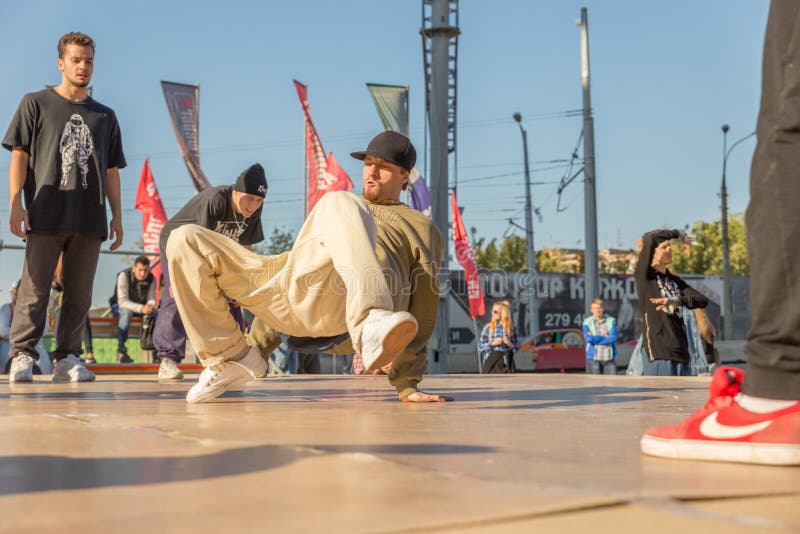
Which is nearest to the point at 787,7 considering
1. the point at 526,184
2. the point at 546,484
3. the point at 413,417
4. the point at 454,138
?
the point at 546,484

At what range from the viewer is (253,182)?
21.9 feet

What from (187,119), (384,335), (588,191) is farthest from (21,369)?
(588,191)

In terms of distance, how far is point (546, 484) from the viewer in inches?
67.9

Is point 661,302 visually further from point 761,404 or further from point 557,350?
point 557,350

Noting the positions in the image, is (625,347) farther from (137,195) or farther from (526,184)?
(137,195)

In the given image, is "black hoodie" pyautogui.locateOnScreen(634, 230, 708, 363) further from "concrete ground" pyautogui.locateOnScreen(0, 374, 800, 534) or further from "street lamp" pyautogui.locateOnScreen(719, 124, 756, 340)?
"street lamp" pyautogui.locateOnScreen(719, 124, 756, 340)

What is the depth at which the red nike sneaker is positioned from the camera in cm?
204

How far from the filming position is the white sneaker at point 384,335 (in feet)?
10.8

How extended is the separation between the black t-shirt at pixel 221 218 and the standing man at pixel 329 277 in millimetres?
2373

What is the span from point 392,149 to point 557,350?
79.8 ft

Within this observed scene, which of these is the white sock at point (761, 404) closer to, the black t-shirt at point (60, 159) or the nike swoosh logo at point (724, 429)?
the nike swoosh logo at point (724, 429)

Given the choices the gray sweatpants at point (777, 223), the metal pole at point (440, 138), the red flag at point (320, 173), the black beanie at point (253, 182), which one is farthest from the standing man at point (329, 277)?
the red flag at point (320, 173)

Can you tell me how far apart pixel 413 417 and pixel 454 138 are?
17.5 m

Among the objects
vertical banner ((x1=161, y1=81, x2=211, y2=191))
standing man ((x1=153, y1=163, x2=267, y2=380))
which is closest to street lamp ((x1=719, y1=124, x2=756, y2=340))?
vertical banner ((x1=161, y1=81, x2=211, y2=191))
